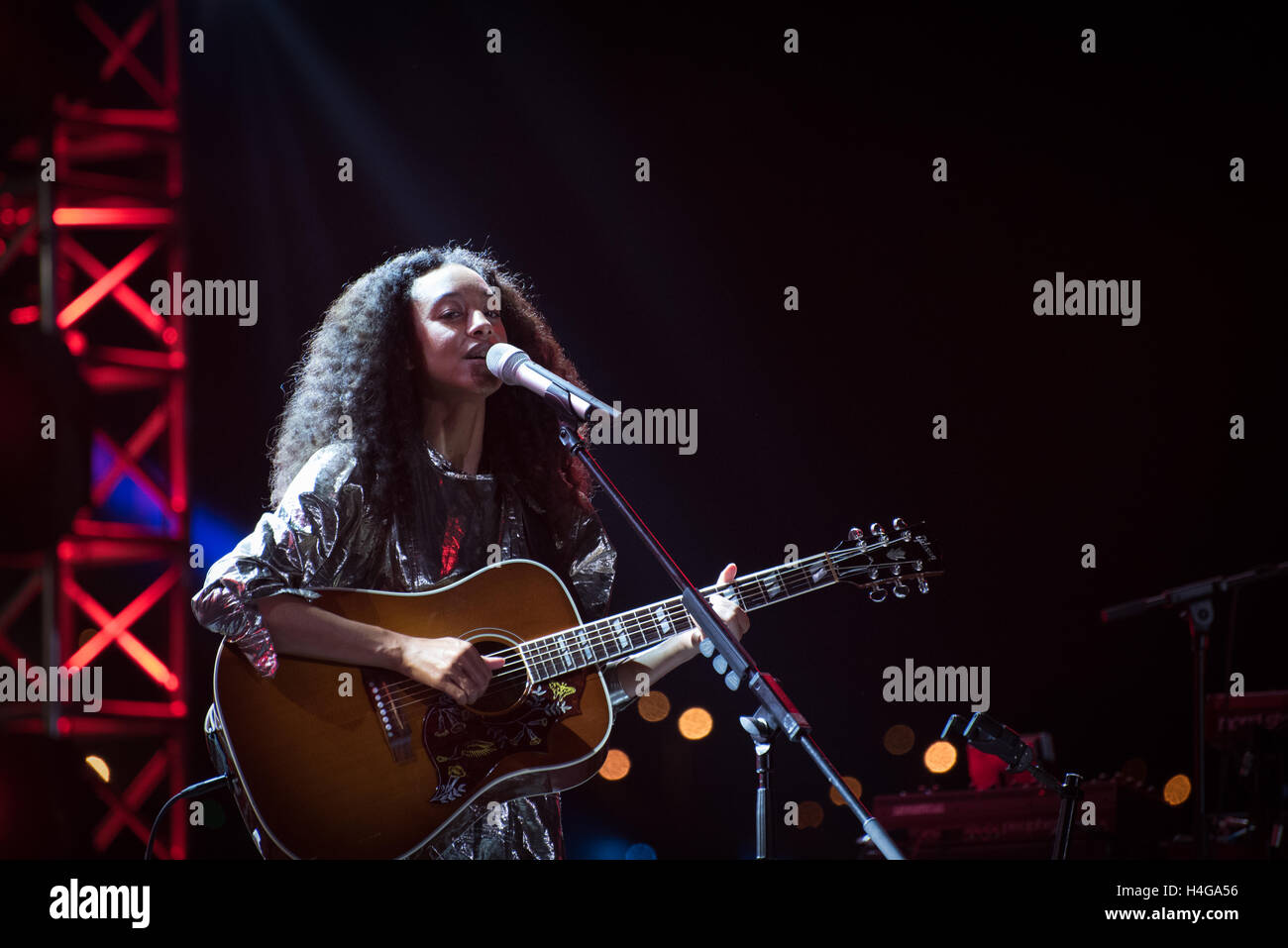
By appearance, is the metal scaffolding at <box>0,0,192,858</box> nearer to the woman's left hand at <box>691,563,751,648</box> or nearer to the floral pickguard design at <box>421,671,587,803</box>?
the floral pickguard design at <box>421,671,587,803</box>

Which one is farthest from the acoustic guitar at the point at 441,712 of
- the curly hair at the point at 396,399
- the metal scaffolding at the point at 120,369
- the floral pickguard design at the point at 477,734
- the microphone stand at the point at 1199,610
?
the metal scaffolding at the point at 120,369

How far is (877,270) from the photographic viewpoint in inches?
147

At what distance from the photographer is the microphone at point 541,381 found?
2221mm

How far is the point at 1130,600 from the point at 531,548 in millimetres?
2050

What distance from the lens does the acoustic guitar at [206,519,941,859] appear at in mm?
2453

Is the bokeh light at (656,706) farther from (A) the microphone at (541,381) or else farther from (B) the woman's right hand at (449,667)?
(A) the microphone at (541,381)

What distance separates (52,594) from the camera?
3.68 m

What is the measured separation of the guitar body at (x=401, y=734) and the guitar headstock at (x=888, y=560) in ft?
2.04

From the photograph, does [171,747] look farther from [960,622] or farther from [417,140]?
[960,622]

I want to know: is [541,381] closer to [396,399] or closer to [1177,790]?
[396,399]

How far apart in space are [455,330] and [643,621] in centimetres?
82

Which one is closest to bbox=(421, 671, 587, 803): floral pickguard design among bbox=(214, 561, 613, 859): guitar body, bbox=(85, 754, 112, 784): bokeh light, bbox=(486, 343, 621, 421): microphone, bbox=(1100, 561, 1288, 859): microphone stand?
bbox=(214, 561, 613, 859): guitar body

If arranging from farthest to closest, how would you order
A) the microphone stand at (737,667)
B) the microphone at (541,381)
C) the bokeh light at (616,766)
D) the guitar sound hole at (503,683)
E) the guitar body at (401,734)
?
the bokeh light at (616,766)
the guitar sound hole at (503,683)
the guitar body at (401,734)
the microphone at (541,381)
the microphone stand at (737,667)
